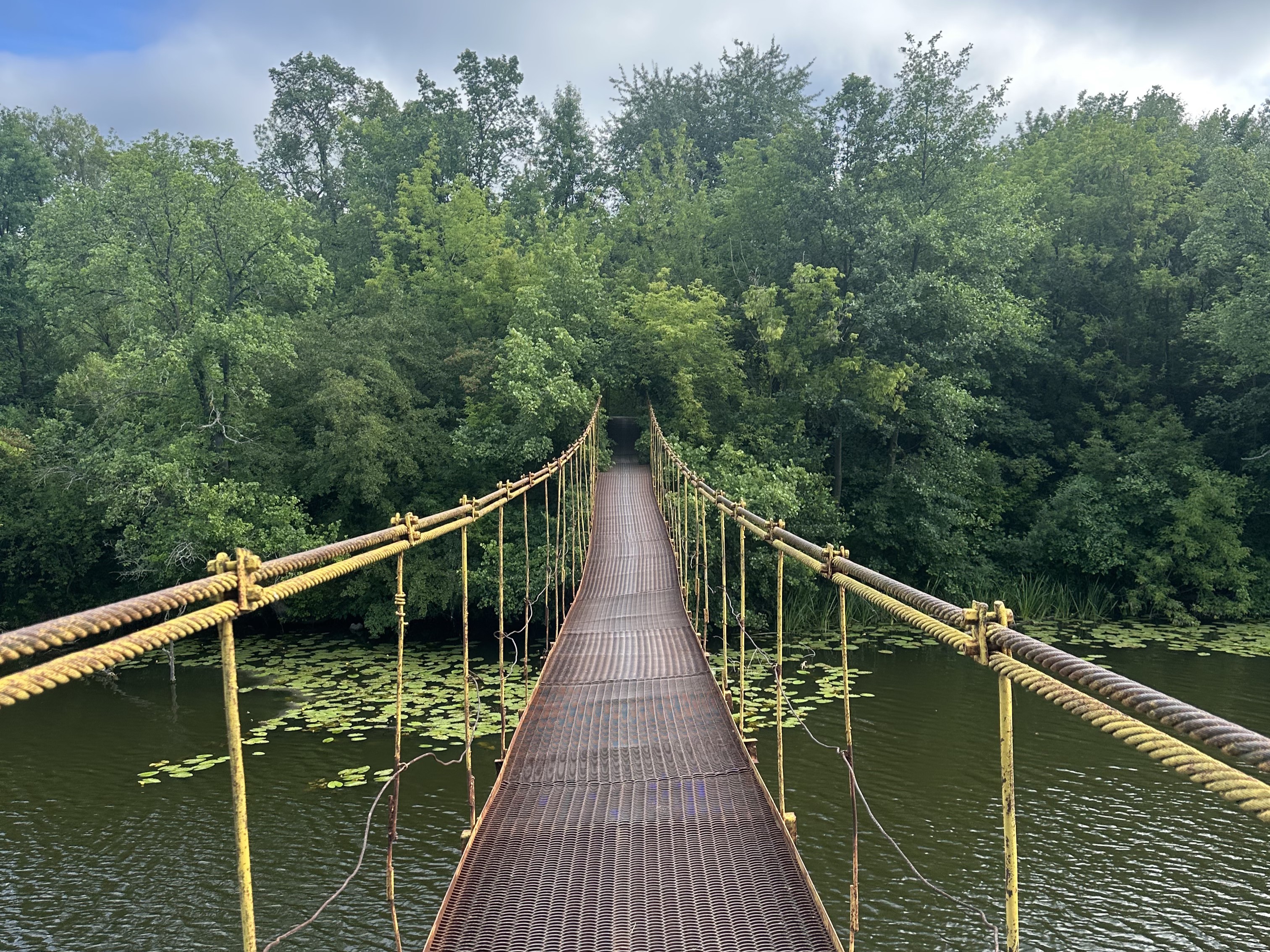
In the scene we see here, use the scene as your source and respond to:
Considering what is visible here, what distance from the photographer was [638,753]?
3090mm

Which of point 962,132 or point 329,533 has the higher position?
A: point 962,132

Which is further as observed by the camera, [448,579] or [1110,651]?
[448,579]

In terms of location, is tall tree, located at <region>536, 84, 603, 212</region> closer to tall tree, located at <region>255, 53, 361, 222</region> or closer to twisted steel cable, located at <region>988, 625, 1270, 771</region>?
tall tree, located at <region>255, 53, 361, 222</region>

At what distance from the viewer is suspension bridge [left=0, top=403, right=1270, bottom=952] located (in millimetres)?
900

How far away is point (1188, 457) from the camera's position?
1323cm

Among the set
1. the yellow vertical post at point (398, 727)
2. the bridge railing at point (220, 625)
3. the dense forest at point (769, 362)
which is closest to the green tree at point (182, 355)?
the dense forest at point (769, 362)

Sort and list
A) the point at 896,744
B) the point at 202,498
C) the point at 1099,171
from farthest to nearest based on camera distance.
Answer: the point at 1099,171 < the point at 202,498 < the point at 896,744

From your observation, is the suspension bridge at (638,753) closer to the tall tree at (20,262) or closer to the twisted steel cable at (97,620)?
the twisted steel cable at (97,620)

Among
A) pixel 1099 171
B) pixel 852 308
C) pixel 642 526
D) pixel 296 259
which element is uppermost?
pixel 1099 171

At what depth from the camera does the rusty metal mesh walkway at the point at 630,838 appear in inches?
77.4

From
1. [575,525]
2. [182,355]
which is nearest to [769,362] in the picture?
[575,525]

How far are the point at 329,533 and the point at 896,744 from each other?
7999 millimetres

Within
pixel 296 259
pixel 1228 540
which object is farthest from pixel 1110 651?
pixel 296 259

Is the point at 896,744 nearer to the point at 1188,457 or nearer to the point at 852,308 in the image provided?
the point at 852,308
